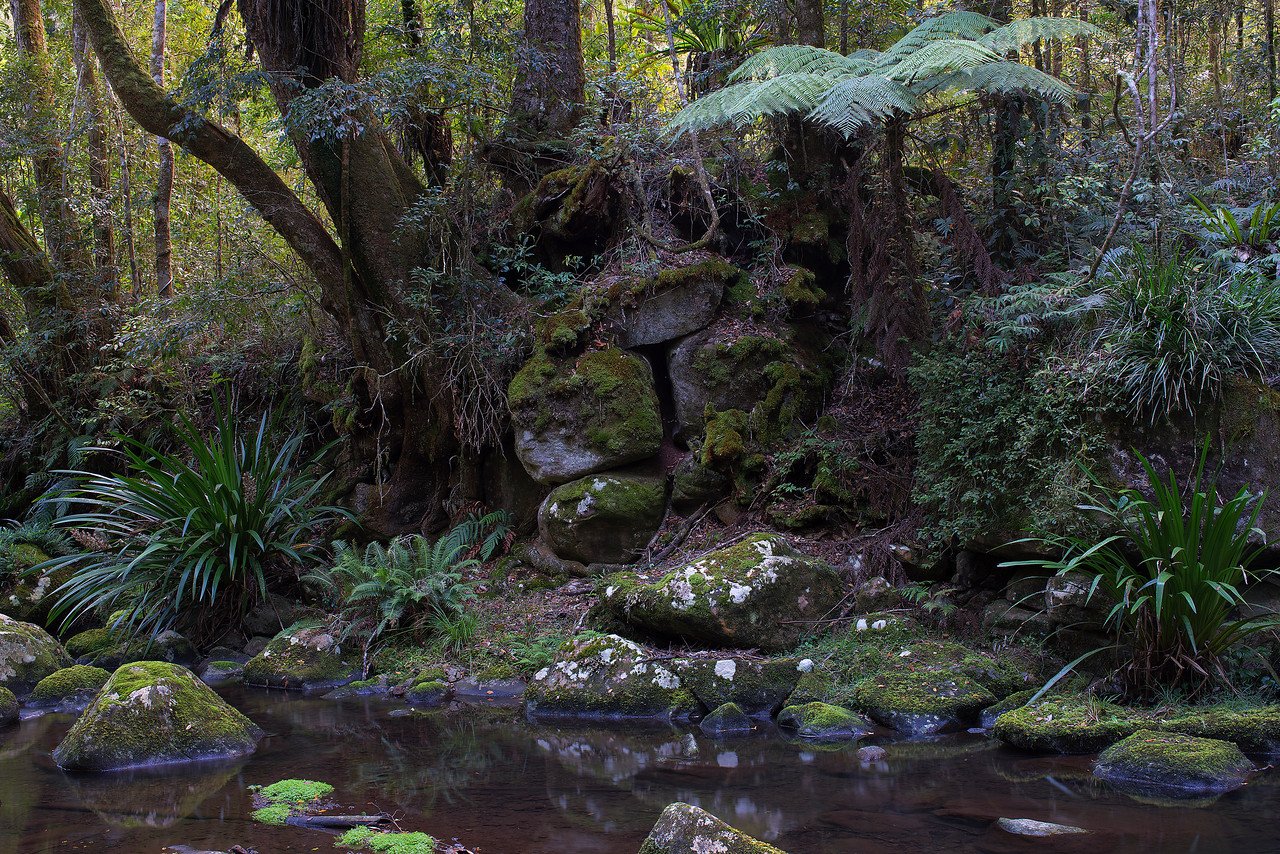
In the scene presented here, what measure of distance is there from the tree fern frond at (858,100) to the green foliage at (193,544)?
18.0ft

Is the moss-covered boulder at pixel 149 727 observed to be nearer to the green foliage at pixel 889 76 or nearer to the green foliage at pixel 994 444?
the green foliage at pixel 994 444

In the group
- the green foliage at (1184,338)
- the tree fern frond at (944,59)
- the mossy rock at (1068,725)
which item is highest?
the tree fern frond at (944,59)

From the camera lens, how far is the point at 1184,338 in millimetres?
5184

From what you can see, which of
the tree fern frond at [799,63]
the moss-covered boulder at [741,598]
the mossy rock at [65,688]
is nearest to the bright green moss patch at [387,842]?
the moss-covered boulder at [741,598]

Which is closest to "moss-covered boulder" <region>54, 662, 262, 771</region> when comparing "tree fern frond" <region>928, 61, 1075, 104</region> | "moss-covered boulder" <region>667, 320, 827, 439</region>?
"moss-covered boulder" <region>667, 320, 827, 439</region>

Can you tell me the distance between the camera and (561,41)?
9.63m

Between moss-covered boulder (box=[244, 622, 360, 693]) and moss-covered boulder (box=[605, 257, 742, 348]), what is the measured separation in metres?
3.48

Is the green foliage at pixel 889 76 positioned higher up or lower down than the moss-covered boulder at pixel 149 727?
higher up

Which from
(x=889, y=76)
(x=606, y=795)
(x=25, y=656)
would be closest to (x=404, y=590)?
(x=25, y=656)

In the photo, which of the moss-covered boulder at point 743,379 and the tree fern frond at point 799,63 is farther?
the moss-covered boulder at point 743,379

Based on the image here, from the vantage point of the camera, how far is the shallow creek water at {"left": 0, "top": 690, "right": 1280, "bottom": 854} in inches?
142

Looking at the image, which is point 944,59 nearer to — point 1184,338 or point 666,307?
point 1184,338

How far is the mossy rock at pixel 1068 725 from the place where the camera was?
4.50 m

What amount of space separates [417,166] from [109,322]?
448cm
